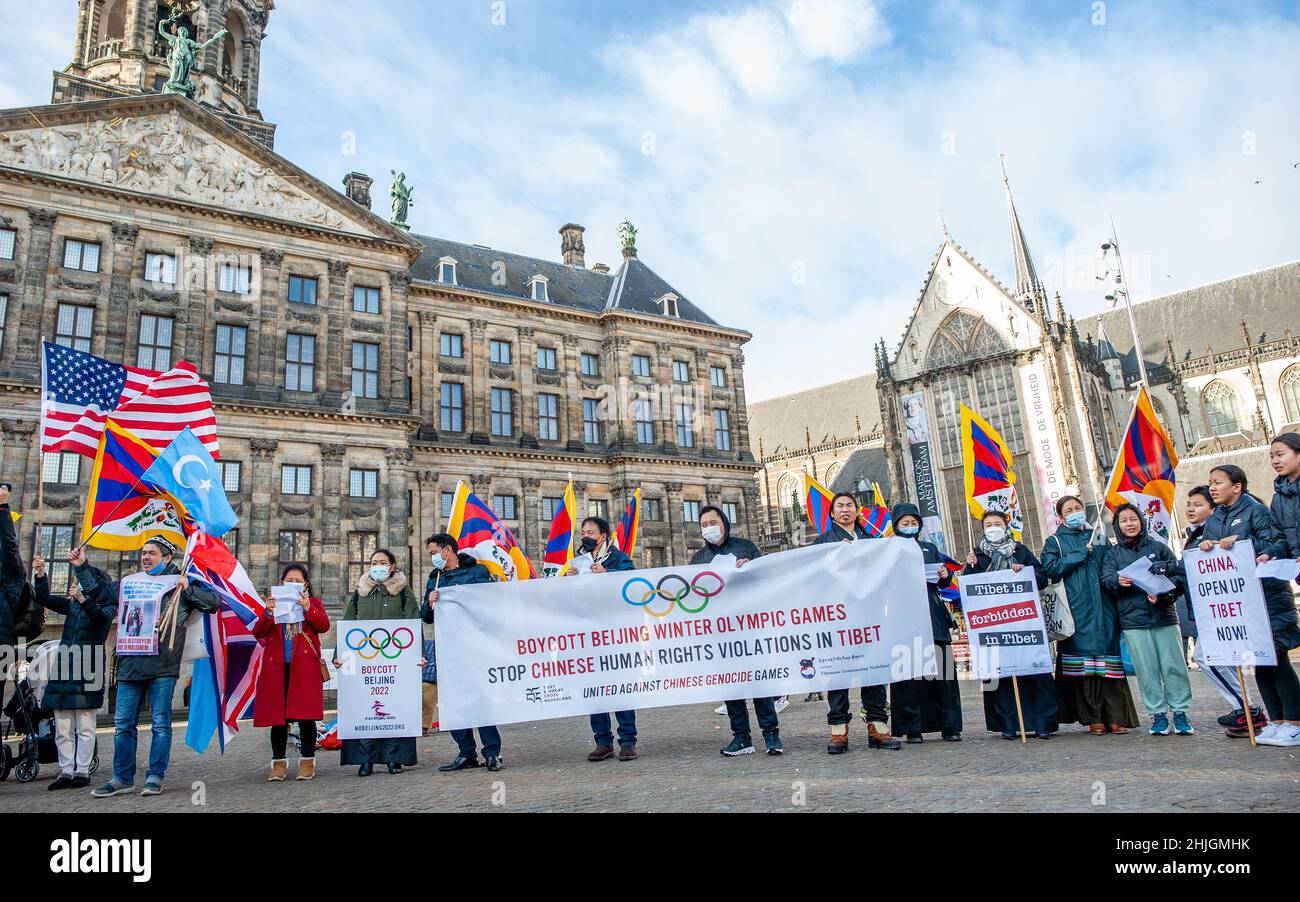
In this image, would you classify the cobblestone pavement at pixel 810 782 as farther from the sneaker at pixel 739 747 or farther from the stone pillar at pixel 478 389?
the stone pillar at pixel 478 389

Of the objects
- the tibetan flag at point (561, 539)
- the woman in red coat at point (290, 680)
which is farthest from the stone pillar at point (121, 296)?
the woman in red coat at point (290, 680)

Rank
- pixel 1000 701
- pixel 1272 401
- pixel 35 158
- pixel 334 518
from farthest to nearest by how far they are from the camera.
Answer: pixel 1272 401 < pixel 334 518 < pixel 35 158 < pixel 1000 701

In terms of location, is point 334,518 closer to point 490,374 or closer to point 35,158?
point 490,374

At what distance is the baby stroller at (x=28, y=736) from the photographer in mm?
9656

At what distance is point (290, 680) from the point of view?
8922mm

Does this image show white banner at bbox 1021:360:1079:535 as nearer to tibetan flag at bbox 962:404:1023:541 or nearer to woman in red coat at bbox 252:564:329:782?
tibetan flag at bbox 962:404:1023:541

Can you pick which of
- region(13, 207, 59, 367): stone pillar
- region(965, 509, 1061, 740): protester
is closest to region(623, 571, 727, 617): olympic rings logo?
region(965, 509, 1061, 740): protester

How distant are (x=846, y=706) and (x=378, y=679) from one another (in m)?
5.03

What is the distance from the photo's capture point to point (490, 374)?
37781mm

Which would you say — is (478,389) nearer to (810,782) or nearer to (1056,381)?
(810,782)

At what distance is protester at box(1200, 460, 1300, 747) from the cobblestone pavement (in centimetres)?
40

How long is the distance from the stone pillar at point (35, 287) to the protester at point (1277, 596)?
31738mm
